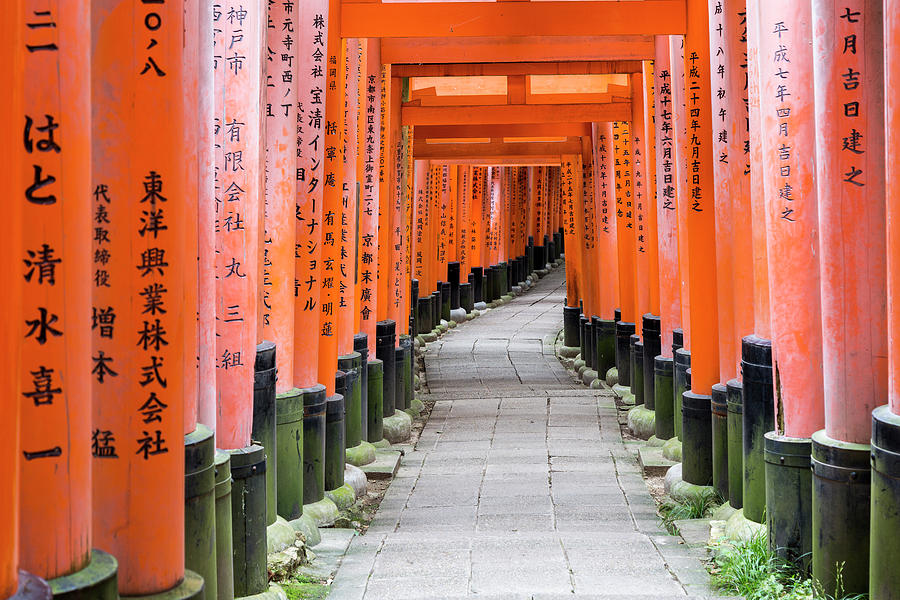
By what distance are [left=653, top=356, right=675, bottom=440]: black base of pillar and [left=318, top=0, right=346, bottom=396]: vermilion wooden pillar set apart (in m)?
3.22

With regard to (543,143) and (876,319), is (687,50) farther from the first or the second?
(543,143)

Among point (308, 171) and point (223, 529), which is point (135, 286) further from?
point (308, 171)

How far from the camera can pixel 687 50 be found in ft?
25.4

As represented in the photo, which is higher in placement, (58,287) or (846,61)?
(846,61)

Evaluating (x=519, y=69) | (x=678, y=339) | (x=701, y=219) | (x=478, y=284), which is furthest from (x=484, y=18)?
(x=478, y=284)

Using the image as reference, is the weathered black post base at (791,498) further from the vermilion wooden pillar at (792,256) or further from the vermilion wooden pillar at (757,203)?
the vermilion wooden pillar at (757,203)

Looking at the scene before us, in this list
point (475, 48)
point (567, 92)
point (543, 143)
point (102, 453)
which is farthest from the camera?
point (543, 143)

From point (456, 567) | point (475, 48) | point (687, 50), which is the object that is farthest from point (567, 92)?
point (456, 567)

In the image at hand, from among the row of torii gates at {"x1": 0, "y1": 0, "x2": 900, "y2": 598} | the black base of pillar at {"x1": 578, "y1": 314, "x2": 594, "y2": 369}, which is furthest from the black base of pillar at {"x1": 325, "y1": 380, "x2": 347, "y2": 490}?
the black base of pillar at {"x1": 578, "y1": 314, "x2": 594, "y2": 369}

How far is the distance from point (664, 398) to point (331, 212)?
142 inches

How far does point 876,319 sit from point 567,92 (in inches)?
344

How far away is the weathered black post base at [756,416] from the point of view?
5.84 meters

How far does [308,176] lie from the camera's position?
284 inches

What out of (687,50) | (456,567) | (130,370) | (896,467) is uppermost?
(687,50)
